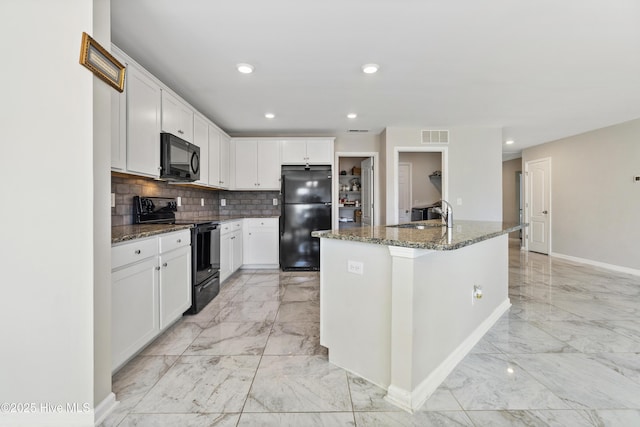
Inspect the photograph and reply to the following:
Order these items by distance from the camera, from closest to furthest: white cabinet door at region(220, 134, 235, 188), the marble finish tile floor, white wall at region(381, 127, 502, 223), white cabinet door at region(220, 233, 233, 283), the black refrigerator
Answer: the marble finish tile floor → white cabinet door at region(220, 233, 233, 283) → white cabinet door at region(220, 134, 235, 188) → the black refrigerator → white wall at region(381, 127, 502, 223)

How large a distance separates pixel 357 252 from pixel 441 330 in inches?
26.8

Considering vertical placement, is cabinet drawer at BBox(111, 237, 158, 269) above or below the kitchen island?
above

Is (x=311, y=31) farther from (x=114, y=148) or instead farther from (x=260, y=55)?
(x=114, y=148)

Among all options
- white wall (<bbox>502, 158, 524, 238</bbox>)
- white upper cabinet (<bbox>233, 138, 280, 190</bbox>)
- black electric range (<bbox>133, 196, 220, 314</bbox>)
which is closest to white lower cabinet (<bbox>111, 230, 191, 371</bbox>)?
black electric range (<bbox>133, 196, 220, 314</bbox>)

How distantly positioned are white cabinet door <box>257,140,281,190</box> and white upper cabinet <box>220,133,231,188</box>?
1.57ft

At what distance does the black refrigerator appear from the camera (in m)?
4.21

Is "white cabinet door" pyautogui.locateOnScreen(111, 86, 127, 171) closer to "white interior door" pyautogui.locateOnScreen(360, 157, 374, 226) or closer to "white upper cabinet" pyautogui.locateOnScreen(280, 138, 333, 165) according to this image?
"white upper cabinet" pyautogui.locateOnScreen(280, 138, 333, 165)

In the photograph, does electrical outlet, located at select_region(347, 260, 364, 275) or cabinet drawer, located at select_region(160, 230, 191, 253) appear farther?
cabinet drawer, located at select_region(160, 230, 191, 253)

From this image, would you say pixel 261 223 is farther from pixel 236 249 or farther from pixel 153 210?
pixel 153 210

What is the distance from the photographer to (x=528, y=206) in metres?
6.02

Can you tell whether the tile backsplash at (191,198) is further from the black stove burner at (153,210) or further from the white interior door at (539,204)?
the white interior door at (539,204)

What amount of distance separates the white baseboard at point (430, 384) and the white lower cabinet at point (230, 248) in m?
2.60

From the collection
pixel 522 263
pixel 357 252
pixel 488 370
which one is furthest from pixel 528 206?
pixel 357 252

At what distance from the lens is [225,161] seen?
13.8 ft
